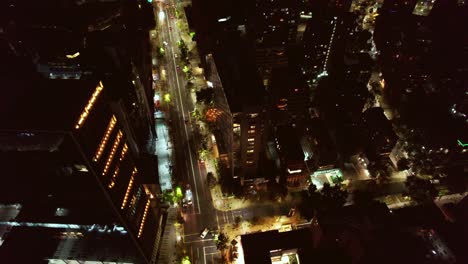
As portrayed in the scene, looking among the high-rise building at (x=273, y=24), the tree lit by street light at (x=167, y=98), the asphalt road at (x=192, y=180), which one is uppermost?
the high-rise building at (x=273, y=24)

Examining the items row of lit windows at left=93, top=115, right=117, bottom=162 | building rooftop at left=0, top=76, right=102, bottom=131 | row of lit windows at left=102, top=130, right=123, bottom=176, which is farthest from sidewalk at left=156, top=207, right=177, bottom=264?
building rooftop at left=0, top=76, right=102, bottom=131

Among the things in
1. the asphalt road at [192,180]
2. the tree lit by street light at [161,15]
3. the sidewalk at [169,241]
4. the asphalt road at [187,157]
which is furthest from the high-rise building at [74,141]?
the tree lit by street light at [161,15]

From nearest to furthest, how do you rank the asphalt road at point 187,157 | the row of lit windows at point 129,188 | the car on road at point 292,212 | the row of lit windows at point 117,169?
the row of lit windows at point 117,169
the row of lit windows at point 129,188
the asphalt road at point 187,157
the car on road at point 292,212

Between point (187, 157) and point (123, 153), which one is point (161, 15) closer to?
point (187, 157)

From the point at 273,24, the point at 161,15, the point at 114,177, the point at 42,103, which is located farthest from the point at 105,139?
the point at 161,15

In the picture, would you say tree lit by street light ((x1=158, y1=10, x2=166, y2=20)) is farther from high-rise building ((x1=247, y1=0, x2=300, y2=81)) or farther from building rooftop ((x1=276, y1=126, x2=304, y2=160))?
building rooftop ((x1=276, y1=126, x2=304, y2=160))

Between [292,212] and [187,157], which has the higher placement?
[187,157]

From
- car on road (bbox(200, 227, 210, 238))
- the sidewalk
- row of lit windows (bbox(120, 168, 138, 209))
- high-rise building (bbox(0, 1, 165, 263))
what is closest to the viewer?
high-rise building (bbox(0, 1, 165, 263))

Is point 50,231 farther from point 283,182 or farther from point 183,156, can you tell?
point 283,182

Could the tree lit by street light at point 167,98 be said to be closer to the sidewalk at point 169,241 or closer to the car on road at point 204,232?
the sidewalk at point 169,241
